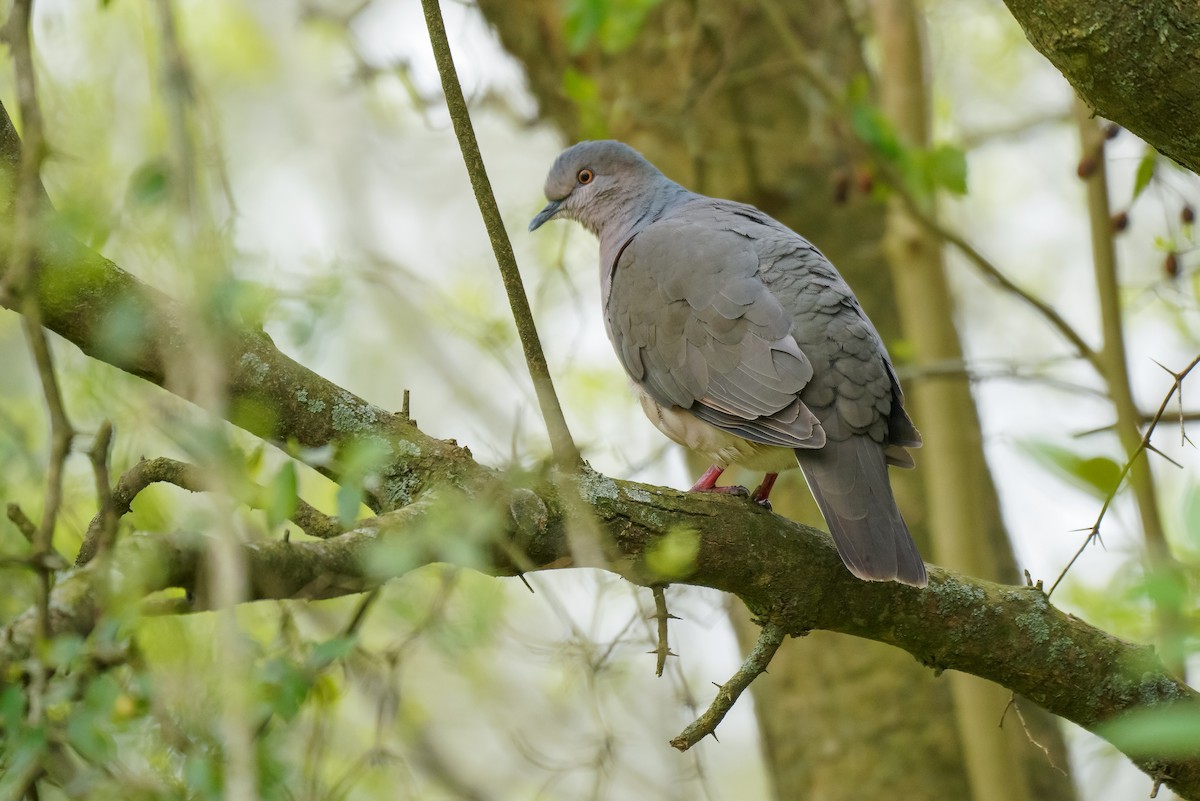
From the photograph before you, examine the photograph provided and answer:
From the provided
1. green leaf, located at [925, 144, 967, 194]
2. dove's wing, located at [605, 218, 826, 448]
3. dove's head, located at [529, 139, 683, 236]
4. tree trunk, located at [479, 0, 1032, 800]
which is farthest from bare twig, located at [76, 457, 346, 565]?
tree trunk, located at [479, 0, 1032, 800]

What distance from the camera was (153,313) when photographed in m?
2.53

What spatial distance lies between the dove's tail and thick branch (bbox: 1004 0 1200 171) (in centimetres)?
120

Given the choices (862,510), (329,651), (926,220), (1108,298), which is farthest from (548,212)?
(329,651)

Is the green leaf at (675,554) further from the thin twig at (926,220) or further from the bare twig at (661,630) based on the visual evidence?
the thin twig at (926,220)

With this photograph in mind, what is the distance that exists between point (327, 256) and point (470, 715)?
5953 millimetres

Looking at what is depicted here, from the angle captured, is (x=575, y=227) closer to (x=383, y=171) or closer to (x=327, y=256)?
(x=327, y=256)

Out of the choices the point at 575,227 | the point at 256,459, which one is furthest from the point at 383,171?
the point at 256,459

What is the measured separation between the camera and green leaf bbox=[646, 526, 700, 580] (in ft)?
8.41

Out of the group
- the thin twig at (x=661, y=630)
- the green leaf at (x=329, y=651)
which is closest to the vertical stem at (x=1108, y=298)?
the thin twig at (x=661, y=630)

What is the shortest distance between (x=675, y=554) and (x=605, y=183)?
2890 millimetres

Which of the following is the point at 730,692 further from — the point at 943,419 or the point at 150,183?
the point at 943,419

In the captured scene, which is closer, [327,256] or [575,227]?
[327,256]

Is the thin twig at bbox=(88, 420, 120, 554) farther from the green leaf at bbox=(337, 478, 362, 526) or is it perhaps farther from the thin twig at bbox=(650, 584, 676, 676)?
the thin twig at bbox=(650, 584, 676, 676)

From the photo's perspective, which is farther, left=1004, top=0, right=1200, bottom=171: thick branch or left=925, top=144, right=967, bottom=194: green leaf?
left=925, top=144, right=967, bottom=194: green leaf
